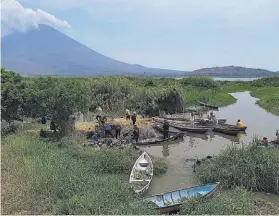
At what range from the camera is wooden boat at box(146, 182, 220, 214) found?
35.6 feet

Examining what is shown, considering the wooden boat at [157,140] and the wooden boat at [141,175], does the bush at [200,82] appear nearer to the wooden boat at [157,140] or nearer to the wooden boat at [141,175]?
the wooden boat at [157,140]

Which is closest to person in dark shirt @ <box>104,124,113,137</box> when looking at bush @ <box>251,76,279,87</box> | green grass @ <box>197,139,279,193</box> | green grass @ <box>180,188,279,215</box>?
green grass @ <box>197,139,279,193</box>

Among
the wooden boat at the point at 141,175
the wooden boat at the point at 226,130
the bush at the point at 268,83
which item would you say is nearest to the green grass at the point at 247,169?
the wooden boat at the point at 141,175

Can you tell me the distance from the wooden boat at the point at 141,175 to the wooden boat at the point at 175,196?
0.91 meters

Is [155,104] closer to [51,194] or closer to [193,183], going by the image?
[193,183]

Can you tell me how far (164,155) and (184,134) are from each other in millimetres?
5379

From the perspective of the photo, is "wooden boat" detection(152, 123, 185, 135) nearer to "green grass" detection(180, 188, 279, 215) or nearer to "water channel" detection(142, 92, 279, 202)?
"water channel" detection(142, 92, 279, 202)

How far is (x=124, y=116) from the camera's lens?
28.8 m

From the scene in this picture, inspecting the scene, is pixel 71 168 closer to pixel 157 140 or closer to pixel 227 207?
pixel 227 207

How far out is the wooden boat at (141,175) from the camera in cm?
1309

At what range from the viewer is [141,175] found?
46.9 feet

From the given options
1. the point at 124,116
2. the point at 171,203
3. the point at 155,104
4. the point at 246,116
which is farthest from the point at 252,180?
the point at 246,116

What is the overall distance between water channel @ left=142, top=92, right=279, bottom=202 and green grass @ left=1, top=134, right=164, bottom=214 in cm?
196

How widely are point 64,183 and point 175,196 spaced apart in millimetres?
3675
